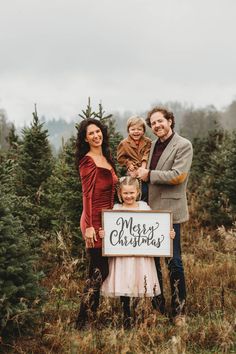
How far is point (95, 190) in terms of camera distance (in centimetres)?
460

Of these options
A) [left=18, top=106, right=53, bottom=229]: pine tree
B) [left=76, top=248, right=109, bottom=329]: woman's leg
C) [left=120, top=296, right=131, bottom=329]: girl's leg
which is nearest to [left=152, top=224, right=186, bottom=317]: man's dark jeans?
[left=120, top=296, right=131, bottom=329]: girl's leg

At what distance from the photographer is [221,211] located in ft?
32.6

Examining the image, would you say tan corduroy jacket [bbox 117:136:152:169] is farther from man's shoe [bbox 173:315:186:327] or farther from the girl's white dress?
man's shoe [bbox 173:315:186:327]

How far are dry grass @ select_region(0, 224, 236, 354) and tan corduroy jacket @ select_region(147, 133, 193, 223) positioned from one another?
1.02m

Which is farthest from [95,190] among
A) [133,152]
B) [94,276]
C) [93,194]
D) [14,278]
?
[14,278]

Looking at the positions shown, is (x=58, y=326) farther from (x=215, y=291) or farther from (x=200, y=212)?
(x=200, y=212)

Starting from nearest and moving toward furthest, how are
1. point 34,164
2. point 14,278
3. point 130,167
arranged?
1. point 14,278
2. point 130,167
3. point 34,164

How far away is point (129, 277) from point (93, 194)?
0.93 meters

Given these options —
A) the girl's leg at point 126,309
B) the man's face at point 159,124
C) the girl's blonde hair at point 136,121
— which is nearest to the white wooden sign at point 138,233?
the girl's leg at point 126,309

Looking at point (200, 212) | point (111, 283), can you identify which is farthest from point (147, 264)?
point (200, 212)

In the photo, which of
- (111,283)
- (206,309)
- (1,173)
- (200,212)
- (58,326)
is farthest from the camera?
(200,212)

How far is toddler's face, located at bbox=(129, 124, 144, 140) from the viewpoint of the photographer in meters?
4.93

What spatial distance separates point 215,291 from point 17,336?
2.78 metres

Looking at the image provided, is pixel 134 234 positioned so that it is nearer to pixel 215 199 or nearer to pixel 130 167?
pixel 130 167
